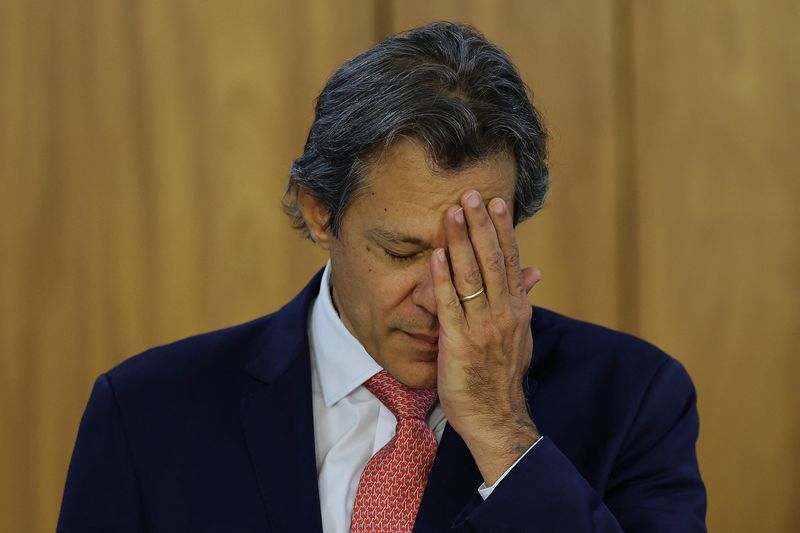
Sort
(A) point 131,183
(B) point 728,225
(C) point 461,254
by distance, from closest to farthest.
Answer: (C) point 461,254 → (A) point 131,183 → (B) point 728,225

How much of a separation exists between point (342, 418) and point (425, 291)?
0.26 metres

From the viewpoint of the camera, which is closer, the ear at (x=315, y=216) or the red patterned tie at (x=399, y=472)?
the red patterned tie at (x=399, y=472)

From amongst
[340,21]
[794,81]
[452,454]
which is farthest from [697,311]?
[452,454]

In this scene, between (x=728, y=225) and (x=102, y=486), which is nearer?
(x=102, y=486)

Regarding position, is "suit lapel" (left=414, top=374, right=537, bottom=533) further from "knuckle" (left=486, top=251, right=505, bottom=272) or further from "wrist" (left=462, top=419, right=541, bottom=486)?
"knuckle" (left=486, top=251, right=505, bottom=272)

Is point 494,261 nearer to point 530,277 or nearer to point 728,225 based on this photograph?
point 530,277

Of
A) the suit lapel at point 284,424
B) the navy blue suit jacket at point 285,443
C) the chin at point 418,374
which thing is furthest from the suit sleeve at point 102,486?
the chin at point 418,374

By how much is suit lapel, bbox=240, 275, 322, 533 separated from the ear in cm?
13

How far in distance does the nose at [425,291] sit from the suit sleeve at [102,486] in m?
0.48

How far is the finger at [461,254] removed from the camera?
159cm

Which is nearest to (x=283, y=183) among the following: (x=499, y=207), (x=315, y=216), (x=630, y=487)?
(x=315, y=216)

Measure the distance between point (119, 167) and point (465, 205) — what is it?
121cm

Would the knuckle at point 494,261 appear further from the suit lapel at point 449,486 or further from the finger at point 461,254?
the suit lapel at point 449,486

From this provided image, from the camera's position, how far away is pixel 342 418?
1.78 meters
